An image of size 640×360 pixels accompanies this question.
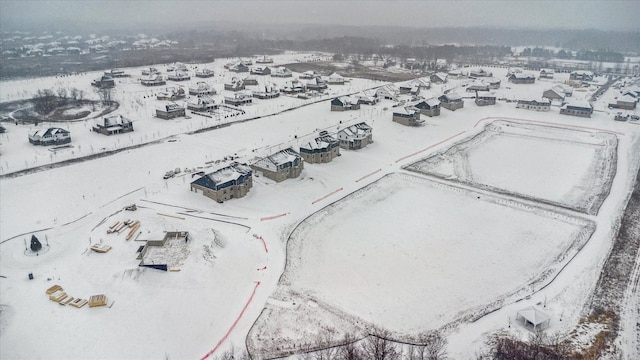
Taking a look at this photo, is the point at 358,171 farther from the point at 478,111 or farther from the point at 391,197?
the point at 478,111

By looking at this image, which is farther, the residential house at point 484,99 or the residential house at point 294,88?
the residential house at point 294,88

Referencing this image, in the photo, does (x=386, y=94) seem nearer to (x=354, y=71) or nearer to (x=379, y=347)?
(x=354, y=71)

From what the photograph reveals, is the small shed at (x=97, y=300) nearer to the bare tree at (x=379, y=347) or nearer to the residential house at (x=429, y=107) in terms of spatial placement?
the bare tree at (x=379, y=347)

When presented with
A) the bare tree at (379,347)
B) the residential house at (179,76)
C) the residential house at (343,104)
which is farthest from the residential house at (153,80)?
the bare tree at (379,347)

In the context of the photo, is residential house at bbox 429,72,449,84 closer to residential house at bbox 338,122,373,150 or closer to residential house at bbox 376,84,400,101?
residential house at bbox 376,84,400,101

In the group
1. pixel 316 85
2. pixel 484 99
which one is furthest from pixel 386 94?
pixel 484 99

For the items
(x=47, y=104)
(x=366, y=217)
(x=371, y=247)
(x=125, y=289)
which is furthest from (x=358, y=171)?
(x=47, y=104)
